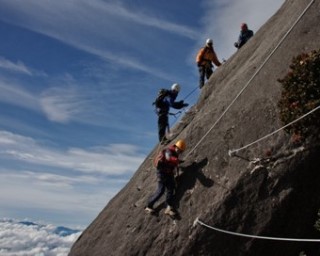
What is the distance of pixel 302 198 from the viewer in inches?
554

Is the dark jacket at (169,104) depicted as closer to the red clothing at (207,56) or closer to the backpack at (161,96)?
the backpack at (161,96)

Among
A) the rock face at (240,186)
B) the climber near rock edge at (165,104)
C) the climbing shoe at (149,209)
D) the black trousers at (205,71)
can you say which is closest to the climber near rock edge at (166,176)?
the climbing shoe at (149,209)

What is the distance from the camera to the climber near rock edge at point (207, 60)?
2252cm

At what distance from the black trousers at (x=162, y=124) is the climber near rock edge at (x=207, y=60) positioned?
13.9 feet

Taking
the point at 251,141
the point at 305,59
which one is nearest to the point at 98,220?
the point at 251,141

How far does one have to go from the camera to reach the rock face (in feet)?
45.6

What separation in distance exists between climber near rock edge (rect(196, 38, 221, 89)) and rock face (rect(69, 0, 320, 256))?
5037 mm

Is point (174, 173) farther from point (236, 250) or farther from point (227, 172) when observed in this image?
point (236, 250)

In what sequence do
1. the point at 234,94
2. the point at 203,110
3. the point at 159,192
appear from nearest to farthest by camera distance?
1. the point at 159,192
2. the point at 234,94
3. the point at 203,110

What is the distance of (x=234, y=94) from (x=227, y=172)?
3.40 metres

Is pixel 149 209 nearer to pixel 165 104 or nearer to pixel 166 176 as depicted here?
pixel 166 176

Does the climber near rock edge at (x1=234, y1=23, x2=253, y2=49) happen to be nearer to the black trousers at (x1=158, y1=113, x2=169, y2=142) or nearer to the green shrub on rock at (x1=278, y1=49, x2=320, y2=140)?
the black trousers at (x1=158, y1=113, x2=169, y2=142)

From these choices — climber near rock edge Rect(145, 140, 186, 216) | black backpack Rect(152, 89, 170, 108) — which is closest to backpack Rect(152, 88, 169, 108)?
black backpack Rect(152, 89, 170, 108)

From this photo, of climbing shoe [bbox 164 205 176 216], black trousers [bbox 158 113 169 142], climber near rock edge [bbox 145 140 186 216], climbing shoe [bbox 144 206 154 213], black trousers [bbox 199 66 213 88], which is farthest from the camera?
black trousers [bbox 199 66 213 88]
